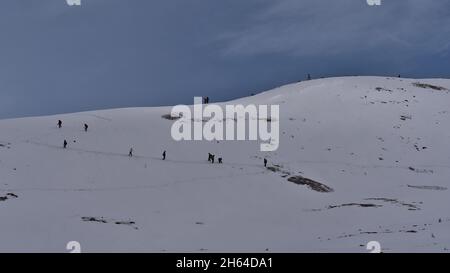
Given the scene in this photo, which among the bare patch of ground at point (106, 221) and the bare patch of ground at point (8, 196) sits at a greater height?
the bare patch of ground at point (8, 196)

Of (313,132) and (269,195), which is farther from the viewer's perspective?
(313,132)

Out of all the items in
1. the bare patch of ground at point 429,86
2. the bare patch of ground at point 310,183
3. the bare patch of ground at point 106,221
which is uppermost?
the bare patch of ground at point 429,86

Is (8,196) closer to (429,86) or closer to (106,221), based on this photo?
(106,221)

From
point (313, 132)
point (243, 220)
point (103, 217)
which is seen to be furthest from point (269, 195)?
point (313, 132)

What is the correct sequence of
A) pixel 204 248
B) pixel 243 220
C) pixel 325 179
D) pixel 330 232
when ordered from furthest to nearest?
pixel 325 179, pixel 243 220, pixel 330 232, pixel 204 248

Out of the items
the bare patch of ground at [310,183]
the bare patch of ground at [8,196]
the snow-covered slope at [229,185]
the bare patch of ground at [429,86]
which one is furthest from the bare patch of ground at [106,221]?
the bare patch of ground at [429,86]

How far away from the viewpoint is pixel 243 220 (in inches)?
1439

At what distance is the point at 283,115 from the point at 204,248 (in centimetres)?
4310

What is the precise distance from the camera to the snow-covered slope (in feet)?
101

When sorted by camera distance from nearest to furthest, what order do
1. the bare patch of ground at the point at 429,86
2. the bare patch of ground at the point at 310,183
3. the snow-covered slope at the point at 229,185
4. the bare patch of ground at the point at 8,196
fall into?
the snow-covered slope at the point at 229,185
the bare patch of ground at the point at 8,196
the bare patch of ground at the point at 310,183
the bare patch of ground at the point at 429,86

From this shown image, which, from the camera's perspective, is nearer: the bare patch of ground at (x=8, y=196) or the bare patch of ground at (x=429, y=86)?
the bare patch of ground at (x=8, y=196)

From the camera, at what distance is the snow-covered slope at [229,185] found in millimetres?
30656

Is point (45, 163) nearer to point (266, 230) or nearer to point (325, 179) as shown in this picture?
point (266, 230)

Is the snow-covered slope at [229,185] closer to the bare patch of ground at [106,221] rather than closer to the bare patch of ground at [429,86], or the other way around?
the bare patch of ground at [106,221]
